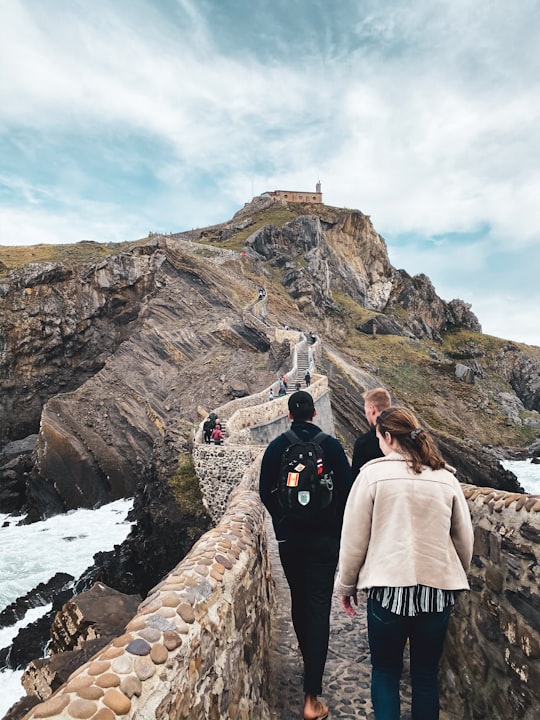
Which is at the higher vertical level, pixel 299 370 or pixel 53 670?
pixel 299 370

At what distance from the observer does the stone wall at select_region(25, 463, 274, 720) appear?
1.97 meters

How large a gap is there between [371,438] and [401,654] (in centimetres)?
166

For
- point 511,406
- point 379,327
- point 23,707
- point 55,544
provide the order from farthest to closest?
point 379,327 < point 511,406 < point 55,544 < point 23,707

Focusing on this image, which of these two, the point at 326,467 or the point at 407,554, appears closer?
the point at 407,554

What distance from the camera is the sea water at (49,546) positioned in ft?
54.6

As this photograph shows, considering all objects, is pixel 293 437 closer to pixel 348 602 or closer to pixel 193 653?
pixel 348 602

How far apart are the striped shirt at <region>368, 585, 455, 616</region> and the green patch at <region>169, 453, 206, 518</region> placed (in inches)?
582

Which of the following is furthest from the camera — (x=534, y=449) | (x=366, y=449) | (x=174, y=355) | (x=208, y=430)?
(x=534, y=449)

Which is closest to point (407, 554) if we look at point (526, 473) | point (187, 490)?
point (187, 490)

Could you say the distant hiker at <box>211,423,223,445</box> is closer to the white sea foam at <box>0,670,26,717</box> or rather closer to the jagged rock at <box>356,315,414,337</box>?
the white sea foam at <box>0,670,26,717</box>

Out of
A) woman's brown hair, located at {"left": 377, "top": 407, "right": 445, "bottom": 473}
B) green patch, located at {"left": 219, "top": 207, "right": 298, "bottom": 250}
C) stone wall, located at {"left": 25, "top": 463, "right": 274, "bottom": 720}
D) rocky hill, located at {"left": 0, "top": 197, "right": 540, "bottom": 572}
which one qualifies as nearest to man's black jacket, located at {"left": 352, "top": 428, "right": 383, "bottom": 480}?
woman's brown hair, located at {"left": 377, "top": 407, "right": 445, "bottom": 473}

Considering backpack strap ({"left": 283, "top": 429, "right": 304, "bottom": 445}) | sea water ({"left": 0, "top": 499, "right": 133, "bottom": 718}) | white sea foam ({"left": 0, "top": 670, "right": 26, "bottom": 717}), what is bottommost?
white sea foam ({"left": 0, "top": 670, "right": 26, "bottom": 717})

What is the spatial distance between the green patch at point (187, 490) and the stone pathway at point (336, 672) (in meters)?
11.4

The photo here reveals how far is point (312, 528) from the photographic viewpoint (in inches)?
136
